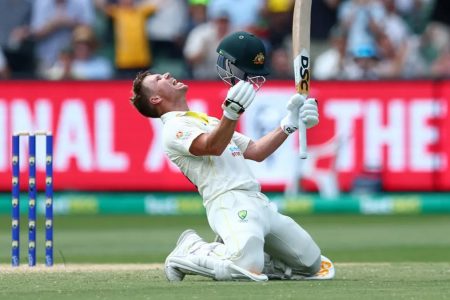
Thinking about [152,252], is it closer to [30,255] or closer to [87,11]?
[30,255]

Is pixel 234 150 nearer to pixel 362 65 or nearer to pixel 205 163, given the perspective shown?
pixel 205 163

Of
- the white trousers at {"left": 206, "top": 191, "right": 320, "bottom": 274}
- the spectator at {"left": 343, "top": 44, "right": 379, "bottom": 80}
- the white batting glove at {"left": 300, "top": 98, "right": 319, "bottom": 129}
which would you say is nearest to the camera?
the white trousers at {"left": 206, "top": 191, "right": 320, "bottom": 274}

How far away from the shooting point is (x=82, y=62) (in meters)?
13.2

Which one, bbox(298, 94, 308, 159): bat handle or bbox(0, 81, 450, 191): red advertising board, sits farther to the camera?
bbox(0, 81, 450, 191): red advertising board

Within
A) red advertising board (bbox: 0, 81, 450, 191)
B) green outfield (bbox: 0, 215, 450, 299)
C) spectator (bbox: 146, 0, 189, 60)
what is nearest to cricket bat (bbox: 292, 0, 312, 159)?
green outfield (bbox: 0, 215, 450, 299)

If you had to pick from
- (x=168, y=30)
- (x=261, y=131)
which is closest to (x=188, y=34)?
(x=168, y=30)

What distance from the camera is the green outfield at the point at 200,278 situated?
5762mm

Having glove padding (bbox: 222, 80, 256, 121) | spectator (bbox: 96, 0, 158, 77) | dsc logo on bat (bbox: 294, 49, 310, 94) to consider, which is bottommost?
glove padding (bbox: 222, 80, 256, 121)

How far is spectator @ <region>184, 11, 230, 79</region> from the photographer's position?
13242 mm

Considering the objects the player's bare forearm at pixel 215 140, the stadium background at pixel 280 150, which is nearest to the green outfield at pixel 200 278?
the stadium background at pixel 280 150

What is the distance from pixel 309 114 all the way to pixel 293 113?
171 millimetres

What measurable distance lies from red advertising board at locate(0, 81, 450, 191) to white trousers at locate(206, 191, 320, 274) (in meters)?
5.58

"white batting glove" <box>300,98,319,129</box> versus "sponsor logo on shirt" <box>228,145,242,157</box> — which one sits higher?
"white batting glove" <box>300,98,319,129</box>

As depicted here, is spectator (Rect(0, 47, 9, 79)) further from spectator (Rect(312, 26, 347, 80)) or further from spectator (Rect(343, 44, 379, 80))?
spectator (Rect(343, 44, 379, 80))
